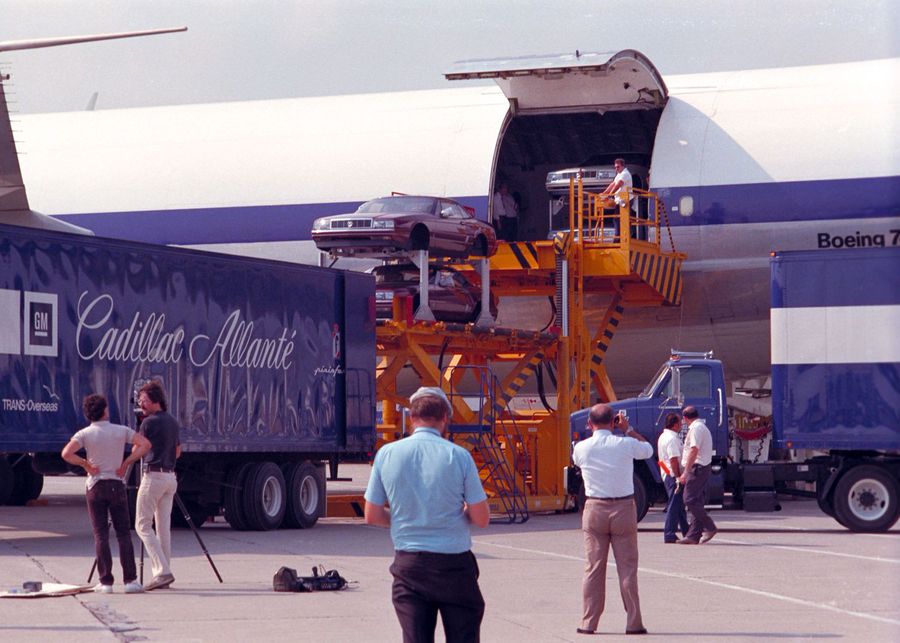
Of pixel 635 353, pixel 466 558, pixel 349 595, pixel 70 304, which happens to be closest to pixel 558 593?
pixel 349 595

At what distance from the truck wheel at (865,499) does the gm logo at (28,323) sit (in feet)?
36.1

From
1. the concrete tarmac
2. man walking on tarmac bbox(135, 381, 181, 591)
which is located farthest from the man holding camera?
man walking on tarmac bbox(135, 381, 181, 591)

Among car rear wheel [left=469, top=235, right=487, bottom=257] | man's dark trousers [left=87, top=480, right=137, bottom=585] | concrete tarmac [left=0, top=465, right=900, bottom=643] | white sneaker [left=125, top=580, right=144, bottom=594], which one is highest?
car rear wheel [left=469, top=235, right=487, bottom=257]

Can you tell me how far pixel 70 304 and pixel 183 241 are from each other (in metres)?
12.8

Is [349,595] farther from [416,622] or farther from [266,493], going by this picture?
[266,493]

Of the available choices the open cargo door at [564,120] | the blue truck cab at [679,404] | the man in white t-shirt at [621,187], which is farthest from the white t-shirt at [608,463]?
the open cargo door at [564,120]

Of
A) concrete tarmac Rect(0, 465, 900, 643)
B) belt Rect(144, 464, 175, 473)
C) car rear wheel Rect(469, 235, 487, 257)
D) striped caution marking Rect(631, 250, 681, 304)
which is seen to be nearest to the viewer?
concrete tarmac Rect(0, 465, 900, 643)

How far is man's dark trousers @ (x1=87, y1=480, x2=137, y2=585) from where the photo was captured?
45.2 ft

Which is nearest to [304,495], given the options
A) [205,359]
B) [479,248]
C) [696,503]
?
[205,359]

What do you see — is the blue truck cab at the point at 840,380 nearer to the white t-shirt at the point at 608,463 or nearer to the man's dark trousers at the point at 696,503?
the man's dark trousers at the point at 696,503

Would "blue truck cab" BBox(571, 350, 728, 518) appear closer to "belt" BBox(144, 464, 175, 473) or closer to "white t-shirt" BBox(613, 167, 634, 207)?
"white t-shirt" BBox(613, 167, 634, 207)

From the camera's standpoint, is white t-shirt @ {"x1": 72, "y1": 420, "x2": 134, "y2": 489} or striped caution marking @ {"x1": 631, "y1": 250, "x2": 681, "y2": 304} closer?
white t-shirt @ {"x1": 72, "y1": 420, "x2": 134, "y2": 489}

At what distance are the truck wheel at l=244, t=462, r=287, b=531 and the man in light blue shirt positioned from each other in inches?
520

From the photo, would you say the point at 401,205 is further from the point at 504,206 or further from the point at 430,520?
the point at 430,520
